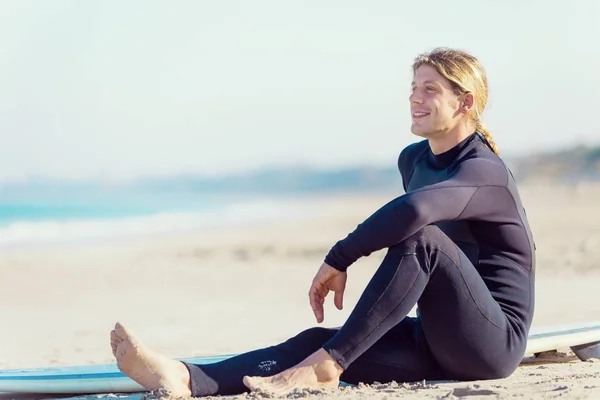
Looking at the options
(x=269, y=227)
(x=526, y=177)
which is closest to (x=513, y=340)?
(x=269, y=227)

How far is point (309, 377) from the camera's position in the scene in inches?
111

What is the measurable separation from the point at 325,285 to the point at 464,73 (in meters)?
0.84

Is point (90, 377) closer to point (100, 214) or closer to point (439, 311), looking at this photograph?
point (439, 311)

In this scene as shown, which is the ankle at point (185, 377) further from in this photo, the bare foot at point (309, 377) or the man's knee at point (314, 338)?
the man's knee at point (314, 338)

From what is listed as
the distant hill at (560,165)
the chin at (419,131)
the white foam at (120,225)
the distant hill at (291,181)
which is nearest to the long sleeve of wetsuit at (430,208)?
the chin at (419,131)

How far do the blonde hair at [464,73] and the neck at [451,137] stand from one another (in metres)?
0.04

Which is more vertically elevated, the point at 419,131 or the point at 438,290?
the point at 419,131

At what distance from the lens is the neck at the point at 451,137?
313 cm

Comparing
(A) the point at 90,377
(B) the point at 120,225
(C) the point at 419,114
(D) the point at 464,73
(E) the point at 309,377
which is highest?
(B) the point at 120,225

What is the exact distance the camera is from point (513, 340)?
294 cm

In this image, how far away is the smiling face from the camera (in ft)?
10.2

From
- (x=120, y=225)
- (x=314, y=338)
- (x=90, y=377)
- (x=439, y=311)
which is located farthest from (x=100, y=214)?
(x=439, y=311)

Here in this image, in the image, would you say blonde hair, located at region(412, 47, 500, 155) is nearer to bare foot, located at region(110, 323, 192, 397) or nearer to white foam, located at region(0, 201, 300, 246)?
bare foot, located at region(110, 323, 192, 397)

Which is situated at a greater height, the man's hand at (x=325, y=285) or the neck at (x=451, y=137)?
the neck at (x=451, y=137)
